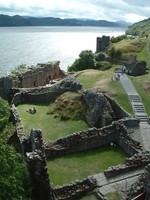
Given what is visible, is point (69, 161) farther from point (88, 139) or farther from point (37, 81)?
point (37, 81)

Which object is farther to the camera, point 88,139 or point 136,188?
point 88,139

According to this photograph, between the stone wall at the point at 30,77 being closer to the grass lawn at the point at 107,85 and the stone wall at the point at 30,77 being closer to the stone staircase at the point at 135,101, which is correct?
the grass lawn at the point at 107,85

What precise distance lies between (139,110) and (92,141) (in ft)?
31.5

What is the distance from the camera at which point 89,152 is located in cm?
3152

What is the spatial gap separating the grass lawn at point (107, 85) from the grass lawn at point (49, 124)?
6641mm

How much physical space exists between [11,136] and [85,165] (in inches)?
474

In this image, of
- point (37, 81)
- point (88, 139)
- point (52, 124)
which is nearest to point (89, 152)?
point (88, 139)

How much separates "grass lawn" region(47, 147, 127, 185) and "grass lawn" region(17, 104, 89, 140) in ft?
16.6

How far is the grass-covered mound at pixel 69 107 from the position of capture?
130ft

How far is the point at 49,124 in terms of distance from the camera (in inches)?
1518

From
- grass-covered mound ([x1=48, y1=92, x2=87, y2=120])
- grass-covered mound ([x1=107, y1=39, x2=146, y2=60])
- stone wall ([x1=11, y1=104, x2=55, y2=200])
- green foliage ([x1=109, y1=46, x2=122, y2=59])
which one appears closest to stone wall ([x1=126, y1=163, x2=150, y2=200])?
stone wall ([x1=11, y1=104, x2=55, y2=200])

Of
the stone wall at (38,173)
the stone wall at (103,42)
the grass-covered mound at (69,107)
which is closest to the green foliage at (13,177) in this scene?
the stone wall at (38,173)

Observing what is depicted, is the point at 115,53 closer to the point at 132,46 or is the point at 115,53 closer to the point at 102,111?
the point at 132,46

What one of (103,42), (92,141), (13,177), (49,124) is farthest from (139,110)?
(103,42)
